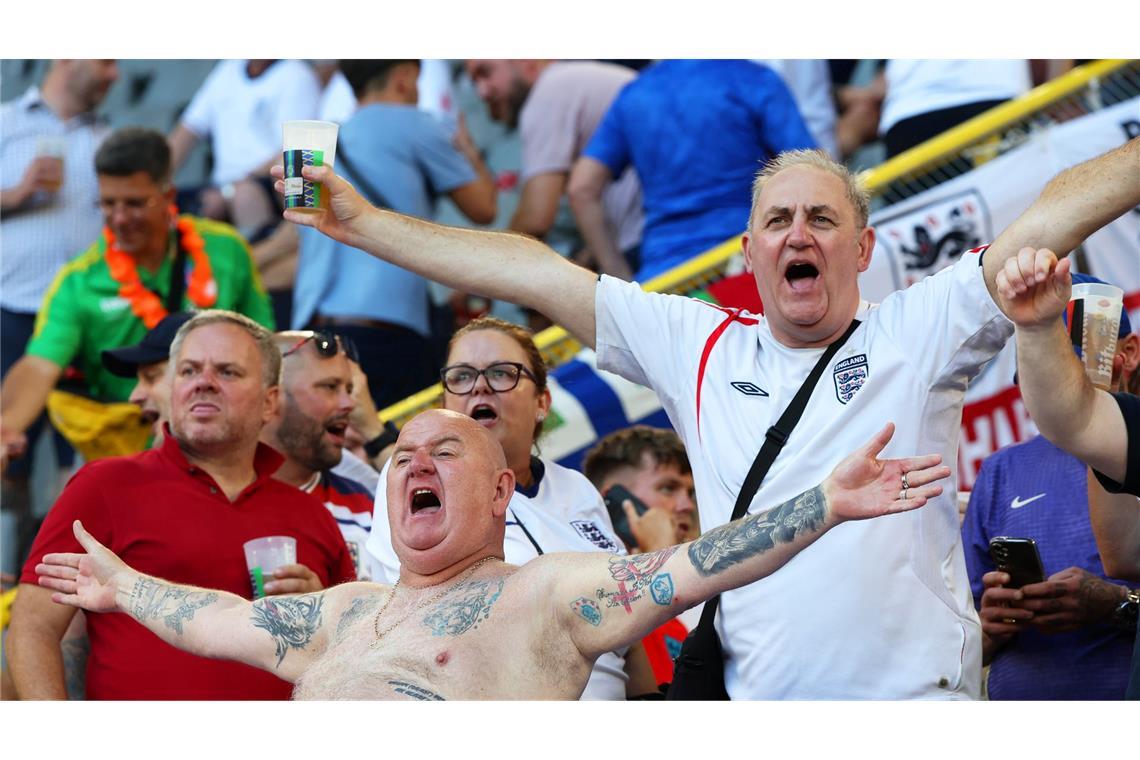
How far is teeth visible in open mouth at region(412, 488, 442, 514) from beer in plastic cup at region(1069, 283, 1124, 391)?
173cm

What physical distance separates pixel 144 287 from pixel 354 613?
3.38 meters

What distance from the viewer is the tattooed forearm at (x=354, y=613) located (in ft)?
13.1

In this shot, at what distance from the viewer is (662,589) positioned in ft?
11.1

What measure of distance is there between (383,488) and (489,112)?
3769mm

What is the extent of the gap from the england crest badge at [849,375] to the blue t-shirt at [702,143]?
2.89 metres

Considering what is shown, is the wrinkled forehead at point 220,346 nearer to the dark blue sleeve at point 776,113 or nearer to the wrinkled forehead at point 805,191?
the wrinkled forehead at point 805,191

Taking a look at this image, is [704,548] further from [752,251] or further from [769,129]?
[769,129]

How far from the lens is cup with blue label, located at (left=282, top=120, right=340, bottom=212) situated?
13.3ft

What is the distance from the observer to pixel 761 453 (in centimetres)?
373

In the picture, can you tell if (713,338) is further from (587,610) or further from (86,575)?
(86,575)

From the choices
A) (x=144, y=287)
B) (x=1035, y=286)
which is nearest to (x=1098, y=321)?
(x=1035, y=286)

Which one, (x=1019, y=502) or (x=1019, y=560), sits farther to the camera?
(x=1019, y=502)

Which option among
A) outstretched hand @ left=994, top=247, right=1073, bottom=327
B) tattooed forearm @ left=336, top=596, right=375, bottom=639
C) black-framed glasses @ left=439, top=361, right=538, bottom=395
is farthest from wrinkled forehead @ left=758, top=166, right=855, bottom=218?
tattooed forearm @ left=336, top=596, right=375, bottom=639

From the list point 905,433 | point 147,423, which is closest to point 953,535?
point 905,433
